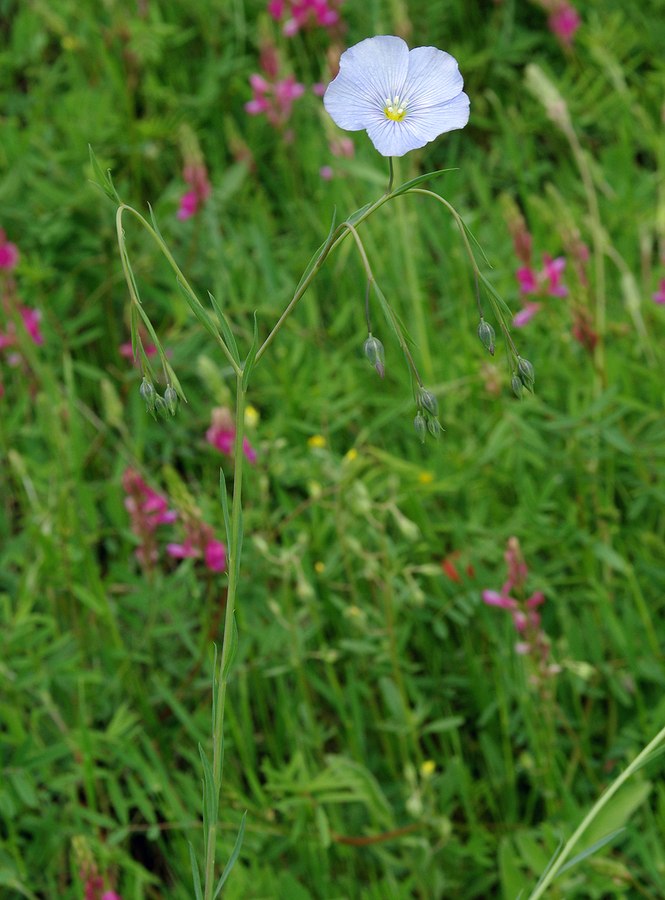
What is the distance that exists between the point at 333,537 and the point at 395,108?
132 cm

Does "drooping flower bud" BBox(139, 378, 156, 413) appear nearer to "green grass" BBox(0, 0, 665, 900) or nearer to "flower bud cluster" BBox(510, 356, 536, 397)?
"flower bud cluster" BBox(510, 356, 536, 397)

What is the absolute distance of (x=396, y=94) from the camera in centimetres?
111

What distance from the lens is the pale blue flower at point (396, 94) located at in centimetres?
104

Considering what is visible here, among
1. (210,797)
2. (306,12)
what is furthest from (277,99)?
(210,797)

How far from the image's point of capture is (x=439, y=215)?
309cm

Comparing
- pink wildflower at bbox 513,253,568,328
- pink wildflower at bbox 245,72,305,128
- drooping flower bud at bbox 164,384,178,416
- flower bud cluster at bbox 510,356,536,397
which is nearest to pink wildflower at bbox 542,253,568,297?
pink wildflower at bbox 513,253,568,328

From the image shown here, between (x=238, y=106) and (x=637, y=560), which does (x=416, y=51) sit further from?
(x=238, y=106)

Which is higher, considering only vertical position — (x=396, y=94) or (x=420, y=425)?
(x=396, y=94)

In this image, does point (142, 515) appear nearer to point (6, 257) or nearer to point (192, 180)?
point (6, 257)

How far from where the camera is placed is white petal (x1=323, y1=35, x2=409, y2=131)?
104 cm

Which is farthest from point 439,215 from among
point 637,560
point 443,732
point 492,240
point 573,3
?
point 443,732

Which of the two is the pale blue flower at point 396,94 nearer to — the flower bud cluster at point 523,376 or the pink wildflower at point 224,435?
the flower bud cluster at point 523,376

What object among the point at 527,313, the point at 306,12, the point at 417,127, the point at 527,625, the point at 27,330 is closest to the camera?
the point at 417,127

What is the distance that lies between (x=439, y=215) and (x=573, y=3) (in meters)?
1.00
